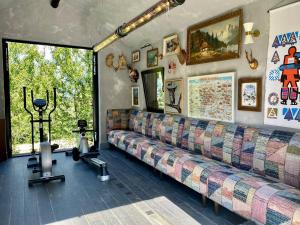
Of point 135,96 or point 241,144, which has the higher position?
point 135,96

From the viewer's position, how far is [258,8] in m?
3.25

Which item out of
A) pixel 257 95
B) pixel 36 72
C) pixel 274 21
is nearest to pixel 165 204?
pixel 257 95

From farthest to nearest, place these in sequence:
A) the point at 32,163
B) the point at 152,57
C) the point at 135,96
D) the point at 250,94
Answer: the point at 135,96 → the point at 152,57 → the point at 32,163 → the point at 250,94

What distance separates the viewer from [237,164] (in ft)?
10.7

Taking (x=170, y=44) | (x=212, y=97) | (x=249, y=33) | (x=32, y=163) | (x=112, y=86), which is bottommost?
(x=32, y=163)

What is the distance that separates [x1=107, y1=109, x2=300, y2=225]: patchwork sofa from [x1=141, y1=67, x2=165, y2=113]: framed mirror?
2.78ft

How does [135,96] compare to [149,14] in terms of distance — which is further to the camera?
[135,96]

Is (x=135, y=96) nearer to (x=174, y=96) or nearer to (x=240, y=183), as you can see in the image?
(x=174, y=96)

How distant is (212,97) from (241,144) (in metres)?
1.05

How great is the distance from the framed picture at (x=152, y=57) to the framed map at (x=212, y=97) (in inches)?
51.4

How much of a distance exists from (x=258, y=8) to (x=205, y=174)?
225 centimetres

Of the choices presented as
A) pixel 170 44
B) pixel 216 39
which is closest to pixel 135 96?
pixel 170 44

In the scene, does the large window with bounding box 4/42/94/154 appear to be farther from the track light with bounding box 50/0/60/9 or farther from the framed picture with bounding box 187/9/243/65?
the framed picture with bounding box 187/9/243/65

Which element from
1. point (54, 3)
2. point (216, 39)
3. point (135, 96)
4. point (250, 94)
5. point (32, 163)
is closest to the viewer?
point (250, 94)
